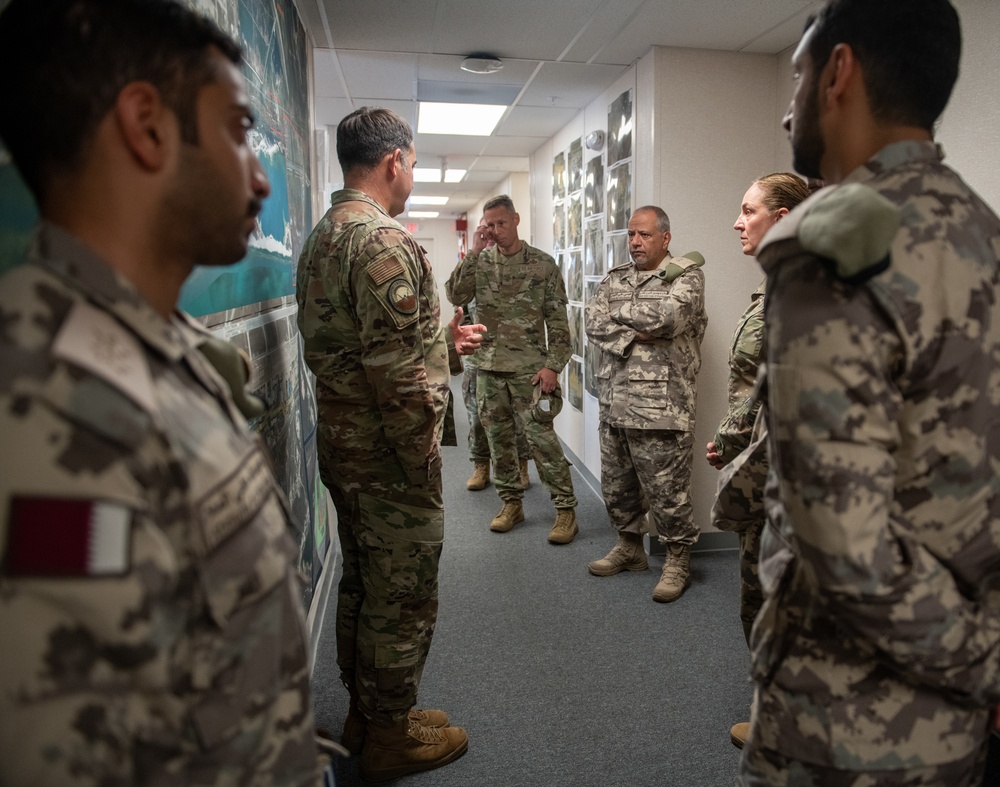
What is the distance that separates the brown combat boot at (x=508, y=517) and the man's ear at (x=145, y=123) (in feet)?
10.4

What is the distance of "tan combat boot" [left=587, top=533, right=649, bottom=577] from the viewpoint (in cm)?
306

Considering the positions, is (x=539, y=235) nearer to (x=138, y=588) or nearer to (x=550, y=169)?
(x=550, y=169)

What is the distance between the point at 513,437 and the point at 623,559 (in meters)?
1.02

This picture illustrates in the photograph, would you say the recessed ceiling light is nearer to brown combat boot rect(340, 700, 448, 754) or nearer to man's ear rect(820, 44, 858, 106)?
man's ear rect(820, 44, 858, 106)

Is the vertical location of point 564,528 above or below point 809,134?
below

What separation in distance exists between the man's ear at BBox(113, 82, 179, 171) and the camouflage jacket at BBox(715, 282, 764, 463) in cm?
149

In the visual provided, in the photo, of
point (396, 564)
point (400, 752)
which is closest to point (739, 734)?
point (400, 752)

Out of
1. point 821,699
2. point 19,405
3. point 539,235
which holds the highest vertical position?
point 539,235

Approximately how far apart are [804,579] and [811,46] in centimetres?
71

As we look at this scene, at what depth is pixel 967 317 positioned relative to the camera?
778mm

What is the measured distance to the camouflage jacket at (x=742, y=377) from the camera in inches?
70.9

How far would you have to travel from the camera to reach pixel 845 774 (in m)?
0.83

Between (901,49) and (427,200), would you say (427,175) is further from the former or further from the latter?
(901,49)

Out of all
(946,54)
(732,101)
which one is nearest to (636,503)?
(732,101)
